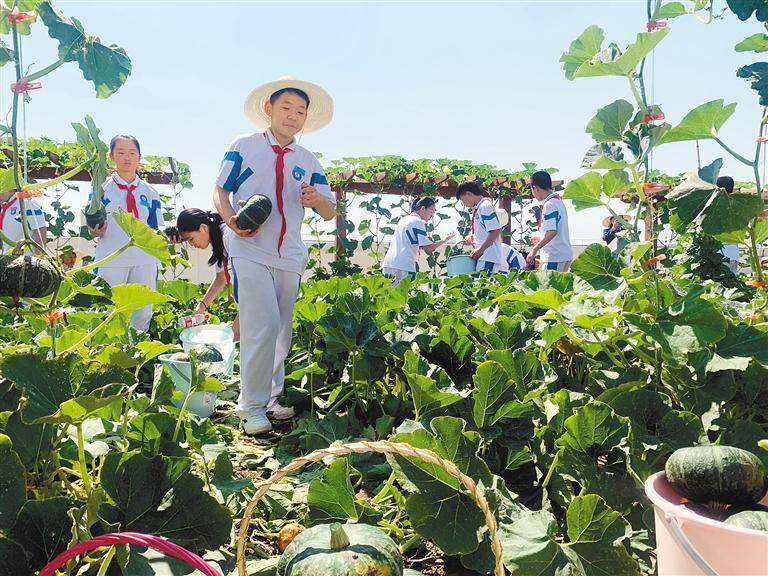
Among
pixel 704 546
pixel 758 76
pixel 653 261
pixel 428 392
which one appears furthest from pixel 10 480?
pixel 758 76

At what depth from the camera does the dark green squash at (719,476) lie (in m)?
1.14

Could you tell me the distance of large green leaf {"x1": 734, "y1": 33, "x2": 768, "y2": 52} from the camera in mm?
1562

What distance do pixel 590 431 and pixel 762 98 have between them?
0.85 meters

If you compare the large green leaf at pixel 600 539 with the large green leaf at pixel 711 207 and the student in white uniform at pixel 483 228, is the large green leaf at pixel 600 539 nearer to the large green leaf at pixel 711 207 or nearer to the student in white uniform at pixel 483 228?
the large green leaf at pixel 711 207

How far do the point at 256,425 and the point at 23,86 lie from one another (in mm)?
1969

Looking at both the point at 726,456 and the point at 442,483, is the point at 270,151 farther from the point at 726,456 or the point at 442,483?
the point at 726,456

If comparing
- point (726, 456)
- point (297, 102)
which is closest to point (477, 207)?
point (297, 102)

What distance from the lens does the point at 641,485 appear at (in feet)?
4.61

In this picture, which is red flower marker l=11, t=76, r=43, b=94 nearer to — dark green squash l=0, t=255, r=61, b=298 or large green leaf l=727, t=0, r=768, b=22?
dark green squash l=0, t=255, r=61, b=298

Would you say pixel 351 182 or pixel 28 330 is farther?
pixel 351 182

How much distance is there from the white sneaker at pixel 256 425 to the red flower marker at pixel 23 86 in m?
1.96

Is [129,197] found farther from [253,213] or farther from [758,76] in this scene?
[758,76]

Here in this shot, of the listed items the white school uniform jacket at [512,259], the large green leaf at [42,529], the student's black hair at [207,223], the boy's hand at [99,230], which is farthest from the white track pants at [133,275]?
the white school uniform jacket at [512,259]

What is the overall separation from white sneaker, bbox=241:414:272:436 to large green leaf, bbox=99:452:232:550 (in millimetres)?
1543
